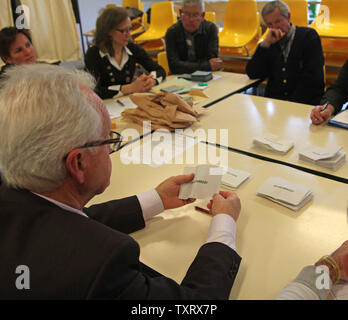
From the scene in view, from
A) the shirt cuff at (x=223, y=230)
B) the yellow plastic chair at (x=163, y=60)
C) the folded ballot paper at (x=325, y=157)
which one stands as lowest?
the shirt cuff at (x=223, y=230)

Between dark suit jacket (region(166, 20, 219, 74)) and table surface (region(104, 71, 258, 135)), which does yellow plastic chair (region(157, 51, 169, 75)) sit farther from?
table surface (region(104, 71, 258, 135))

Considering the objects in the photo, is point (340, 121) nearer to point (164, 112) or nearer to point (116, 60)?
point (164, 112)

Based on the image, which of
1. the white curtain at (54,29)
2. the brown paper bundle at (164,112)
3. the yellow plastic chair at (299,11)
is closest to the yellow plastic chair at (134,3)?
the white curtain at (54,29)

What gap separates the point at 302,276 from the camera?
35.7 inches

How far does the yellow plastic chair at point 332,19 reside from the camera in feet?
12.1

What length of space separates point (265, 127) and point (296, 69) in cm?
123

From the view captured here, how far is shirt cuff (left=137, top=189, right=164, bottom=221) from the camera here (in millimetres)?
1255

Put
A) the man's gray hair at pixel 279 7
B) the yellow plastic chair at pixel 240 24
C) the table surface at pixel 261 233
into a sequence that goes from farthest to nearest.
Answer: the yellow plastic chair at pixel 240 24, the man's gray hair at pixel 279 7, the table surface at pixel 261 233

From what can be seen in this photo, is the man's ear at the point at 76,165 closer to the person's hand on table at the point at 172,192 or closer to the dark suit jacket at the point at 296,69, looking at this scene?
the person's hand on table at the point at 172,192

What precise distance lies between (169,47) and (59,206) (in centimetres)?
305

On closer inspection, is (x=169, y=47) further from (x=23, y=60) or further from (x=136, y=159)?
(x=136, y=159)

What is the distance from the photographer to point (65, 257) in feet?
2.29

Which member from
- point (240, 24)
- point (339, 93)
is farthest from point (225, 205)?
point (240, 24)
